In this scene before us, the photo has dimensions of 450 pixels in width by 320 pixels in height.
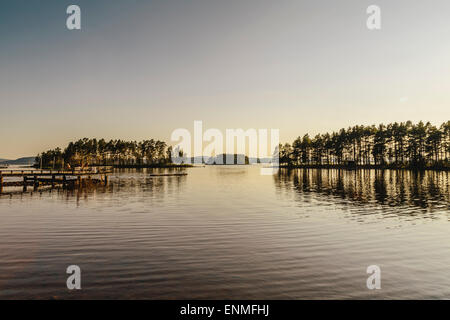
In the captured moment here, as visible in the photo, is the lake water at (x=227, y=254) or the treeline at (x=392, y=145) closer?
the lake water at (x=227, y=254)

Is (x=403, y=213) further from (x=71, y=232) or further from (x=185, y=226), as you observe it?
(x=71, y=232)

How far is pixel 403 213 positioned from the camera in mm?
26828

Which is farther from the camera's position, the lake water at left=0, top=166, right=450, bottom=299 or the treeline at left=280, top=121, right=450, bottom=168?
the treeline at left=280, top=121, right=450, bottom=168

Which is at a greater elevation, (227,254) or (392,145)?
(392,145)

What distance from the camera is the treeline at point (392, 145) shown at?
12056 centimetres

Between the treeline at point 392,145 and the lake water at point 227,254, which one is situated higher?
the treeline at point 392,145

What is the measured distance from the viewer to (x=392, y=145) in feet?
454

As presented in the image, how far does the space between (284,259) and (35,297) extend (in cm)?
1030

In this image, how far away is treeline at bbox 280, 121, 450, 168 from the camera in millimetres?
120562

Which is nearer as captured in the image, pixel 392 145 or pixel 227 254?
pixel 227 254

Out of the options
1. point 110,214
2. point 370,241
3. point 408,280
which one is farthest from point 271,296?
point 110,214

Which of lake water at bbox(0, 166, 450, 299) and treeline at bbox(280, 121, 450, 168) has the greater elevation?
treeline at bbox(280, 121, 450, 168)
